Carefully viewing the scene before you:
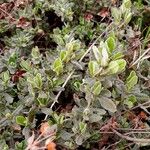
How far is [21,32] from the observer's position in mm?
1933

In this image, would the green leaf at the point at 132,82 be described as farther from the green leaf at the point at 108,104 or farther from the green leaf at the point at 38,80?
the green leaf at the point at 38,80

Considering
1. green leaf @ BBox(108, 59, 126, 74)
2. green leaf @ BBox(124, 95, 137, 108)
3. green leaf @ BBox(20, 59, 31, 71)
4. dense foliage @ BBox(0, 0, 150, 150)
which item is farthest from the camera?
green leaf @ BBox(20, 59, 31, 71)

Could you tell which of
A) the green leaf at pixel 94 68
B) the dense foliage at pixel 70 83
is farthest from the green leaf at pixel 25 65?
the green leaf at pixel 94 68

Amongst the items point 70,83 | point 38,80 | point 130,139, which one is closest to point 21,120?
point 38,80

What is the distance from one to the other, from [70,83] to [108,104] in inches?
12.5

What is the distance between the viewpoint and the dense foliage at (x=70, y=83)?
138cm

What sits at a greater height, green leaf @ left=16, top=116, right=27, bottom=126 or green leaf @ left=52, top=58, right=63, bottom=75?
green leaf @ left=52, top=58, right=63, bottom=75

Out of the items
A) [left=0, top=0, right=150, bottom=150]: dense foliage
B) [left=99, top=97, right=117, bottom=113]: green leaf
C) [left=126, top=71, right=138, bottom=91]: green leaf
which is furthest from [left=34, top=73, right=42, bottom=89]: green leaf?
[left=126, top=71, right=138, bottom=91]: green leaf

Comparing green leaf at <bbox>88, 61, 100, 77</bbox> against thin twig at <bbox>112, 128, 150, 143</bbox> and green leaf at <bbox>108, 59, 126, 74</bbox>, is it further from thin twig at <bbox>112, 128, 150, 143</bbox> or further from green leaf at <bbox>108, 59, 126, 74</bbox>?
thin twig at <bbox>112, 128, 150, 143</bbox>

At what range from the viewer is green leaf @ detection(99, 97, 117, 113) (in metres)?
1.36

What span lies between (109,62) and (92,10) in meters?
0.85

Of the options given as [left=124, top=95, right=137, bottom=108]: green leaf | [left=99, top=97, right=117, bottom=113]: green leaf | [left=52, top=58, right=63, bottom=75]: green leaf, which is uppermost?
[left=52, top=58, right=63, bottom=75]: green leaf

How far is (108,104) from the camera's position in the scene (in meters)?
1.36

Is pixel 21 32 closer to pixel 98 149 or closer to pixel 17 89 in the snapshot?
pixel 17 89
